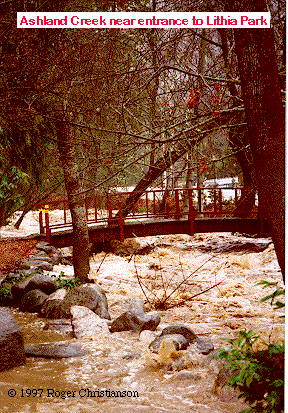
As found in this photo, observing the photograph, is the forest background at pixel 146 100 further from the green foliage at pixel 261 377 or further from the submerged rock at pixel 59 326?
the submerged rock at pixel 59 326

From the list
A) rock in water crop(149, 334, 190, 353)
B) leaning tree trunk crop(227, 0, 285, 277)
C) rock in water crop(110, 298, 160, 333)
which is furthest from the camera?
rock in water crop(110, 298, 160, 333)

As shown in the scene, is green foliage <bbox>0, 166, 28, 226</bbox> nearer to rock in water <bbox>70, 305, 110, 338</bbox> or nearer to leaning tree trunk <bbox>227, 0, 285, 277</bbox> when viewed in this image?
rock in water <bbox>70, 305, 110, 338</bbox>

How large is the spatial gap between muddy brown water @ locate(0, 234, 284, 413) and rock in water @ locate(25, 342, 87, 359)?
0.08 m

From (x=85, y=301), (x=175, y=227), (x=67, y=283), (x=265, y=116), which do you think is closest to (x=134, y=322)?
(x=85, y=301)

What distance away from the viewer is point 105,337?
15.3 feet

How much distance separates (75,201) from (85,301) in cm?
141

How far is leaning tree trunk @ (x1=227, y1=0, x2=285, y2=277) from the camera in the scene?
233 centimetres

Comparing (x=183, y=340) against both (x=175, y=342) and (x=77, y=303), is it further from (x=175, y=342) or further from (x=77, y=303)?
(x=77, y=303)

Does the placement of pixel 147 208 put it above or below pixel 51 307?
above

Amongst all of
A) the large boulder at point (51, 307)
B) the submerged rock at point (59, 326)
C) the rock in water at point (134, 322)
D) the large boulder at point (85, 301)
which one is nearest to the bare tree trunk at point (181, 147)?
the rock in water at point (134, 322)

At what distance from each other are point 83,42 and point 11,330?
323 centimetres

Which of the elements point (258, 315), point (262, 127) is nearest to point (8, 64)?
point (262, 127)

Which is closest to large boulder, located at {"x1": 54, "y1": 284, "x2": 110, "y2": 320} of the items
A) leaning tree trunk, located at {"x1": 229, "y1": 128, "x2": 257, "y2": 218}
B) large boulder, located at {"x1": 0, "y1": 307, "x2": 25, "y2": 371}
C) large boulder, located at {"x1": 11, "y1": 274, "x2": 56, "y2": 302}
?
large boulder, located at {"x1": 11, "y1": 274, "x2": 56, "y2": 302}

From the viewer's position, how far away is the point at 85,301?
556 cm
